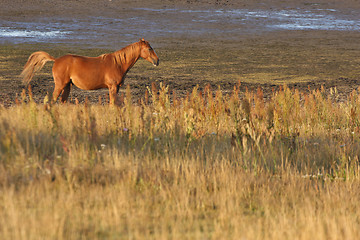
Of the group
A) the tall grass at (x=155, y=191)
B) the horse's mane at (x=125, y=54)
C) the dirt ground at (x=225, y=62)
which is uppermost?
the horse's mane at (x=125, y=54)

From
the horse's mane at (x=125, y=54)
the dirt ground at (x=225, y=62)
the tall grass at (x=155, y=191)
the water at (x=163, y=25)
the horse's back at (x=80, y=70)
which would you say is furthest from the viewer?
the water at (x=163, y=25)

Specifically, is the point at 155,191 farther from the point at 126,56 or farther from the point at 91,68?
the point at 126,56

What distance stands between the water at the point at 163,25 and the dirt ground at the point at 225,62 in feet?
5.96

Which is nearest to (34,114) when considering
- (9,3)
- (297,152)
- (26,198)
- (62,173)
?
(62,173)

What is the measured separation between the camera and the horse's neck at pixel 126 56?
10688mm

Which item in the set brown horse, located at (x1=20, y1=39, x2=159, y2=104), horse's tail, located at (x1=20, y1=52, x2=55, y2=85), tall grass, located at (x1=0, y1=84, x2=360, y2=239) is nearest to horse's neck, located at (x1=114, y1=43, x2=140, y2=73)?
brown horse, located at (x1=20, y1=39, x2=159, y2=104)

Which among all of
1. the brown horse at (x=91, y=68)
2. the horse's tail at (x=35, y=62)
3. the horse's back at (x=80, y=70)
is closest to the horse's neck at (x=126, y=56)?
the brown horse at (x=91, y=68)

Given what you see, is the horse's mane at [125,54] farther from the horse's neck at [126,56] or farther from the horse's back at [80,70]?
the horse's back at [80,70]

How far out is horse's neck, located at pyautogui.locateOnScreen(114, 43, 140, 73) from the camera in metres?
10.7

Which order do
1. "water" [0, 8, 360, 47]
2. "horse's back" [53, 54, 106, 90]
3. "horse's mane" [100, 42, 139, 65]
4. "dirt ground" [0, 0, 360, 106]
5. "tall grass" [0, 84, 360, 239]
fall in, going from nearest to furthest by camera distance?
1. "tall grass" [0, 84, 360, 239]
2. "horse's back" [53, 54, 106, 90]
3. "horse's mane" [100, 42, 139, 65]
4. "dirt ground" [0, 0, 360, 106]
5. "water" [0, 8, 360, 47]

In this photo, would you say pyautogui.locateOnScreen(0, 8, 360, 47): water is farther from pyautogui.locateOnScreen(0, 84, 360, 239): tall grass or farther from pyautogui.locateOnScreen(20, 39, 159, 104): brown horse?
pyautogui.locateOnScreen(0, 84, 360, 239): tall grass

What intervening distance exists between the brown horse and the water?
20145 millimetres

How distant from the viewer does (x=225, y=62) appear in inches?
979

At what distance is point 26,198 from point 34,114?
2.14 m
